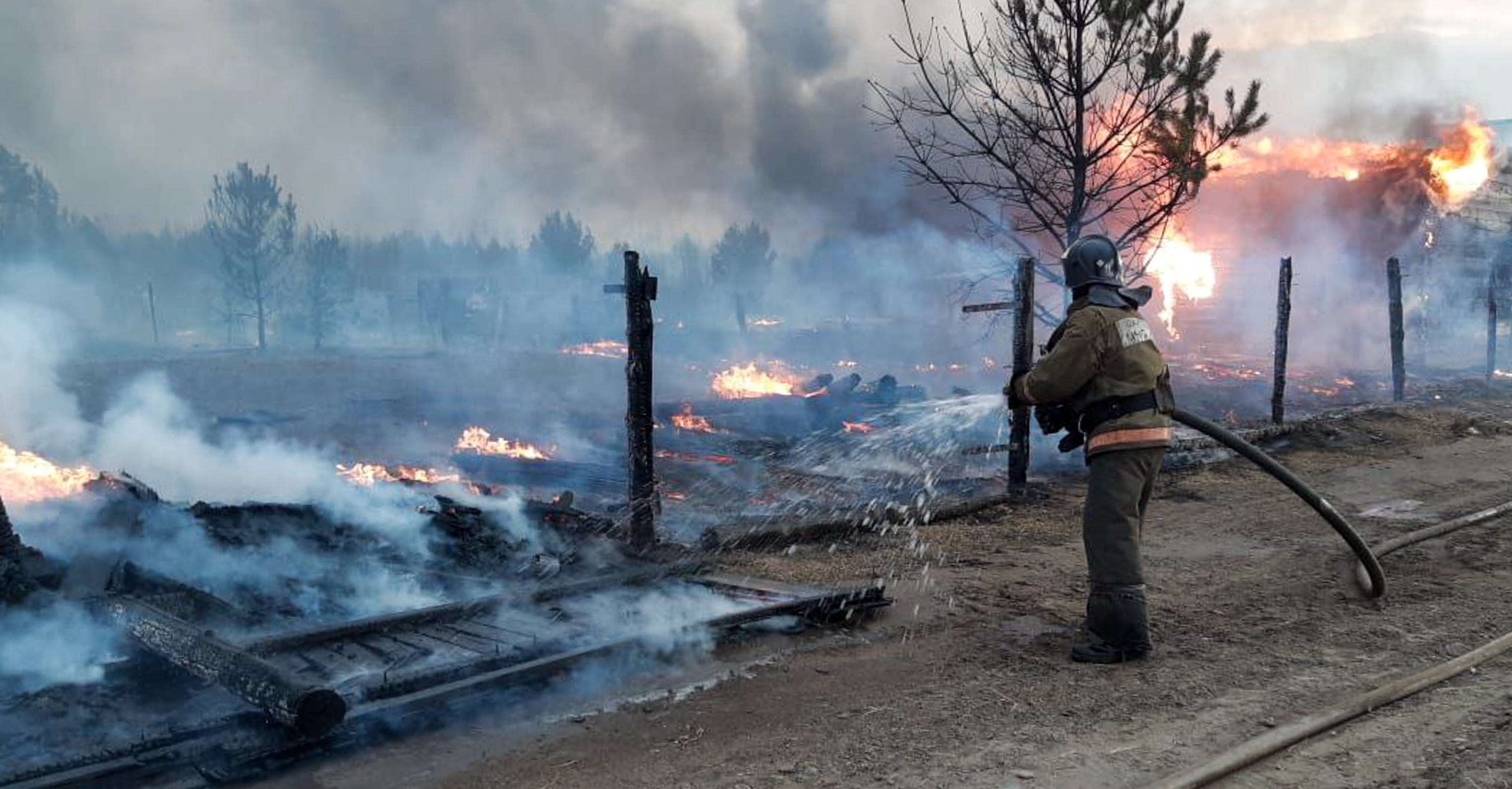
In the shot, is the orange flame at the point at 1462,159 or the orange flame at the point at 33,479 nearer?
the orange flame at the point at 33,479

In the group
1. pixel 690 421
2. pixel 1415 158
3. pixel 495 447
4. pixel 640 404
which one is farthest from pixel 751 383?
pixel 1415 158

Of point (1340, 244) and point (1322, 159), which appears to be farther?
point (1322, 159)

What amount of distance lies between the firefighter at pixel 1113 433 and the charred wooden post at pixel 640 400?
3.55m

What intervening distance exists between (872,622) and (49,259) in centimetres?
5196

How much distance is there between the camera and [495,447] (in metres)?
15.2

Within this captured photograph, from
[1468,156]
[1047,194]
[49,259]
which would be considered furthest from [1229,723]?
[49,259]

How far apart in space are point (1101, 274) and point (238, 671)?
4.79 meters

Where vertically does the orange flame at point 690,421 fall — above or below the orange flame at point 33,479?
below

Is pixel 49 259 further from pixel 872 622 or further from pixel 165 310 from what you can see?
pixel 872 622

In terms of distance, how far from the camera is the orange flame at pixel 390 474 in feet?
36.9

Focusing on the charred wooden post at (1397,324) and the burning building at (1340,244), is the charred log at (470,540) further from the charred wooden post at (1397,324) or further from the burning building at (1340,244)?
the burning building at (1340,244)

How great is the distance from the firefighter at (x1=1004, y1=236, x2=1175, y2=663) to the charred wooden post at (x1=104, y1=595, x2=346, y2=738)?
367 centimetres

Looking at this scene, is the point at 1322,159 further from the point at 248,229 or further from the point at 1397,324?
the point at 248,229

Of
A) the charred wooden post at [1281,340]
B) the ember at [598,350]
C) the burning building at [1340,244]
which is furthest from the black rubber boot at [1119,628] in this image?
the burning building at [1340,244]
